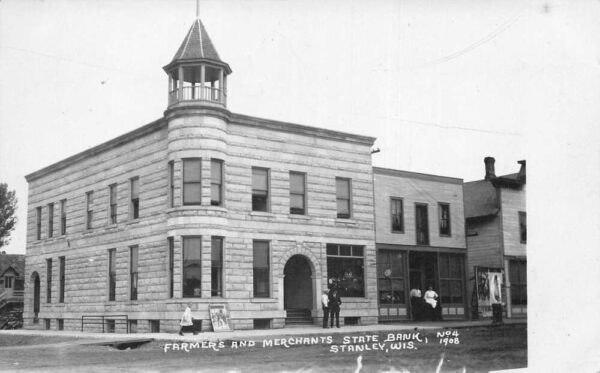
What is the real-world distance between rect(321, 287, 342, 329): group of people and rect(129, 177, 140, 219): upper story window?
6611 millimetres

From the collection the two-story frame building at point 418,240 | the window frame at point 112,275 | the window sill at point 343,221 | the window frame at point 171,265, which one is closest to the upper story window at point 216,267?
the window frame at point 171,265

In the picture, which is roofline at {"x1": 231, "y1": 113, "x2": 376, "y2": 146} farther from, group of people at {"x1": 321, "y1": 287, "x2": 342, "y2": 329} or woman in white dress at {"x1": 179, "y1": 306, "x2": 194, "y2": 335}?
woman in white dress at {"x1": 179, "y1": 306, "x2": 194, "y2": 335}

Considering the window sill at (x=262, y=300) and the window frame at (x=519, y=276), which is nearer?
the window sill at (x=262, y=300)

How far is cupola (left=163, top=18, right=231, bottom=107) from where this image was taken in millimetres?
16234

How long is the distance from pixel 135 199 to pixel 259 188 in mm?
4301

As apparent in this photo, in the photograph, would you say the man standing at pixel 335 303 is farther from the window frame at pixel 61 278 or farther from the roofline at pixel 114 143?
the window frame at pixel 61 278

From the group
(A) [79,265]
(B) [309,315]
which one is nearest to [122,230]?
(A) [79,265]

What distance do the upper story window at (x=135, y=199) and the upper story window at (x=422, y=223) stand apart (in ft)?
34.7

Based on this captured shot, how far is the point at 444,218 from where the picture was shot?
2902 cm

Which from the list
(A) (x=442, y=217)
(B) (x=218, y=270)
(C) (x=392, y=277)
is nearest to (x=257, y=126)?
(B) (x=218, y=270)

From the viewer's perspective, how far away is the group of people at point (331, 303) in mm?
23047

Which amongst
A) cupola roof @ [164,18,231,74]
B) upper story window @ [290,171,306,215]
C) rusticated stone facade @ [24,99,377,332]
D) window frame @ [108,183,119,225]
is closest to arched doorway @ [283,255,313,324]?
rusticated stone facade @ [24,99,377,332]

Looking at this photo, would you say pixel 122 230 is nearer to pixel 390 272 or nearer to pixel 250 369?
pixel 390 272

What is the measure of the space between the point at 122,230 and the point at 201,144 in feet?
16.0
